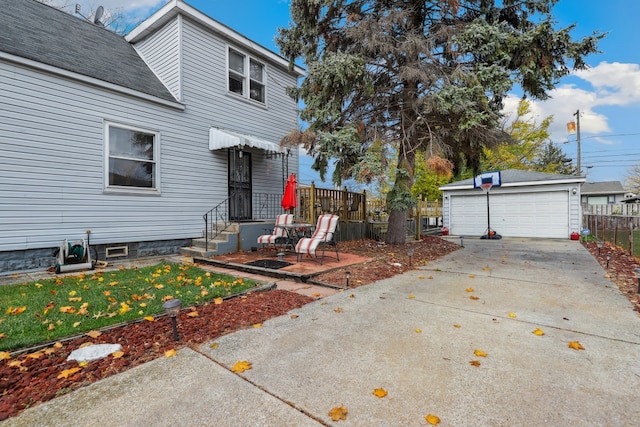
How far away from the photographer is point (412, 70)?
7.79 metres

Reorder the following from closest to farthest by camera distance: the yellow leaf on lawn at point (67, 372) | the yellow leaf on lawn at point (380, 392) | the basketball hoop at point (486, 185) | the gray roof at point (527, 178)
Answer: the yellow leaf on lawn at point (380, 392) → the yellow leaf on lawn at point (67, 372) → the gray roof at point (527, 178) → the basketball hoop at point (486, 185)

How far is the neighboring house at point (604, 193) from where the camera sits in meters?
34.1

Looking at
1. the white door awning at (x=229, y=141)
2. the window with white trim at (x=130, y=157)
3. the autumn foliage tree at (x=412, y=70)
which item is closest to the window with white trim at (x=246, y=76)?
the autumn foliage tree at (x=412, y=70)

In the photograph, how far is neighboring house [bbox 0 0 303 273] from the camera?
589 centimetres

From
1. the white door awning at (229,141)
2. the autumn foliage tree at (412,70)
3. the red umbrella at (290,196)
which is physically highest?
the autumn foliage tree at (412,70)

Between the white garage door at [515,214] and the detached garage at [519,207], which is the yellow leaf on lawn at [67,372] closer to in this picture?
the detached garage at [519,207]

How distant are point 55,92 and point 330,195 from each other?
22.9 ft

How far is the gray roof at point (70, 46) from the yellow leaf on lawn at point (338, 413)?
26.4 feet

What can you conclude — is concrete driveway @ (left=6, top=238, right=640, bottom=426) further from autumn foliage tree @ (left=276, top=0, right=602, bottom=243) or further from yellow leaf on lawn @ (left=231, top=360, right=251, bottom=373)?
autumn foliage tree @ (left=276, top=0, right=602, bottom=243)

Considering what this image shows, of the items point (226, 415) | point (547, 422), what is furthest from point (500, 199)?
point (226, 415)

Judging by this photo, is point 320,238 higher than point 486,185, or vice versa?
point 486,185

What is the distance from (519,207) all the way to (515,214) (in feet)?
1.15

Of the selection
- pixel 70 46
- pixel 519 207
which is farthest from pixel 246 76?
pixel 519 207

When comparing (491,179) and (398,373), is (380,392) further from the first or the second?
(491,179)
